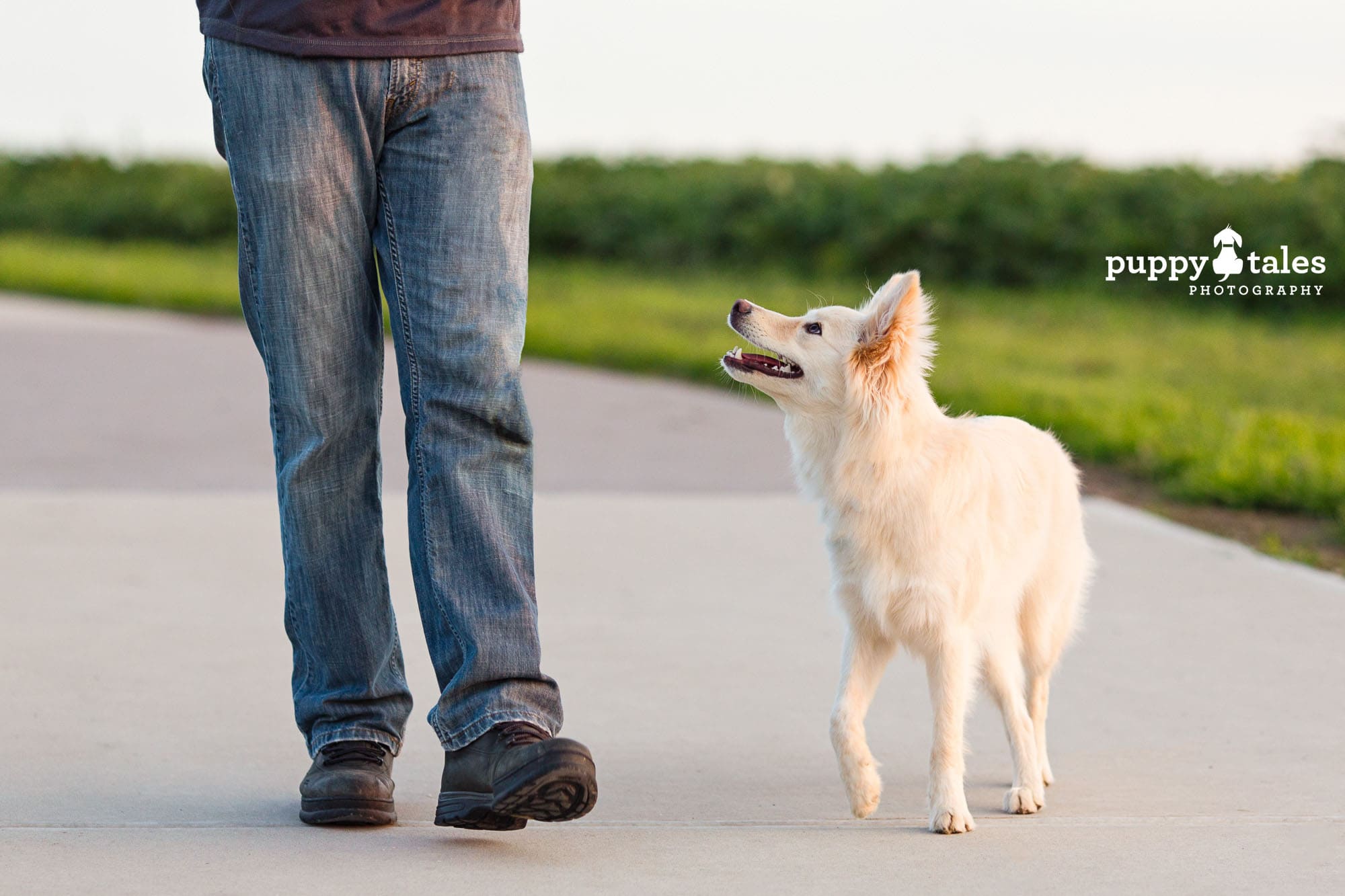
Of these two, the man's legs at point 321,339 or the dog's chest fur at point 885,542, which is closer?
the man's legs at point 321,339

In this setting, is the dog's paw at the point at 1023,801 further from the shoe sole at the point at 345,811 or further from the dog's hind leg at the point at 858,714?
the shoe sole at the point at 345,811

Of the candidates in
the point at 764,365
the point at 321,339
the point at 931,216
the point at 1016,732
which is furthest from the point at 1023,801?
the point at 931,216

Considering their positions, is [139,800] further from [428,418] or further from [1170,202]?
[1170,202]

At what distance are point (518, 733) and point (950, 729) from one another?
98cm

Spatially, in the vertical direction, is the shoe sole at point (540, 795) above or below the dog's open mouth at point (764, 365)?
below

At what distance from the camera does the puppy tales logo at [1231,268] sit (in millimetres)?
15781

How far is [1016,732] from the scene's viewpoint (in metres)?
3.53

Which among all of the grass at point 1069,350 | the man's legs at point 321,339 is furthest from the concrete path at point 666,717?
the grass at point 1069,350

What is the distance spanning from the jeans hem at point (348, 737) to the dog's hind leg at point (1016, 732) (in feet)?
4.46

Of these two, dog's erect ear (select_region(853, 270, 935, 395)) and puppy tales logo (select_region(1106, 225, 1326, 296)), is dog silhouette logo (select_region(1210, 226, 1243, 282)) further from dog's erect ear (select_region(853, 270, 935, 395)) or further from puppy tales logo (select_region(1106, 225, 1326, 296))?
dog's erect ear (select_region(853, 270, 935, 395))

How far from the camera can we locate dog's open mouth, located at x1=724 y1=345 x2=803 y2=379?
135 inches

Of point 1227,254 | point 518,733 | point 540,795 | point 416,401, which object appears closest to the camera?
point 540,795

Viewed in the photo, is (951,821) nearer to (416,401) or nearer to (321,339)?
(416,401)

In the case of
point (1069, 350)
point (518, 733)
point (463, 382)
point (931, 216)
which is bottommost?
point (1069, 350)
